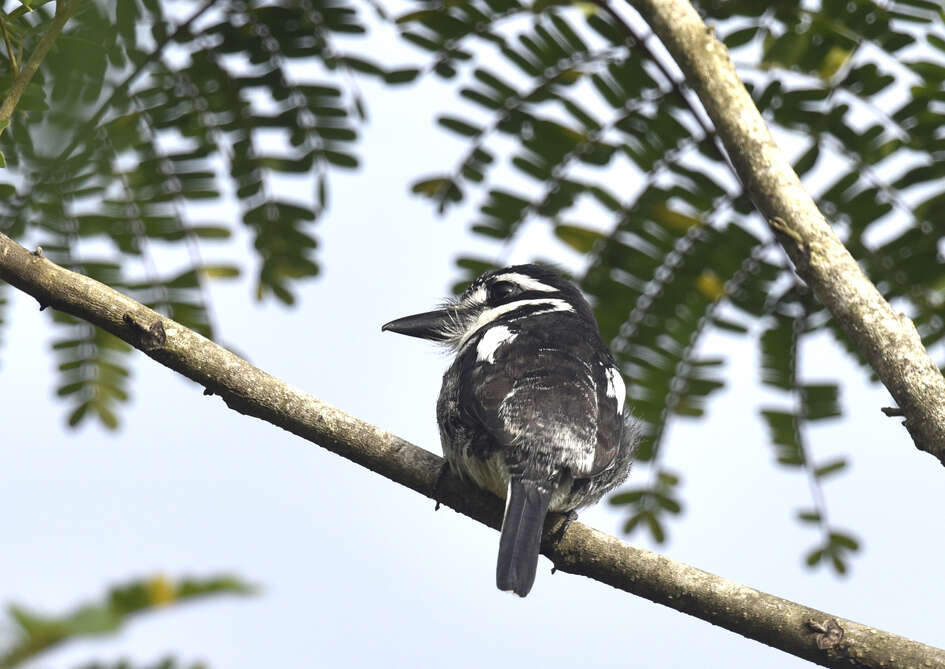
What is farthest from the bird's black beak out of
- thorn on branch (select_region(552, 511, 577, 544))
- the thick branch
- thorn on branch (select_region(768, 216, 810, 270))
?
thorn on branch (select_region(768, 216, 810, 270))

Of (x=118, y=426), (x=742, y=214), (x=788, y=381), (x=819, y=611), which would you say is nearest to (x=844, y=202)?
(x=742, y=214)

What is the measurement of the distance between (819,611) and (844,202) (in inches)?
70.6

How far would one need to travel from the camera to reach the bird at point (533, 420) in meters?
3.61

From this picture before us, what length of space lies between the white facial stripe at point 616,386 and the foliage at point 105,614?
137 inches

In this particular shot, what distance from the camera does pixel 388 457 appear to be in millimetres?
3365

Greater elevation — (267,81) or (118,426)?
(267,81)

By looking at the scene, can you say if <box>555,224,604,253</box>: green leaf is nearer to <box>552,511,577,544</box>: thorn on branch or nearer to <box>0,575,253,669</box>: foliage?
<box>552,511,577,544</box>: thorn on branch

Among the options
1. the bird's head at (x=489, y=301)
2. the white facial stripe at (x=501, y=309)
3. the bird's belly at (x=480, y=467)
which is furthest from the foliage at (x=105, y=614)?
the bird's head at (x=489, y=301)

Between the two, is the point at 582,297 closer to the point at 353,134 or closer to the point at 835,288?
the point at 353,134

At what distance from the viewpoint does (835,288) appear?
304cm

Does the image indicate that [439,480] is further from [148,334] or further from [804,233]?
[804,233]

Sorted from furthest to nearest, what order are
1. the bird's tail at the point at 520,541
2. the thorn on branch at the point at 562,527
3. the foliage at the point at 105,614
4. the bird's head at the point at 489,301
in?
the bird's head at the point at 489,301 → the thorn on branch at the point at 562,527 → the bird's tail at the point at 520,541 → the foliage at the point at 105,614

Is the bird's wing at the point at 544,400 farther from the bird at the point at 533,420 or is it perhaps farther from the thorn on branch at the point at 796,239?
the thorn on branch at the point at 796,239

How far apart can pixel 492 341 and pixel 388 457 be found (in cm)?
119
